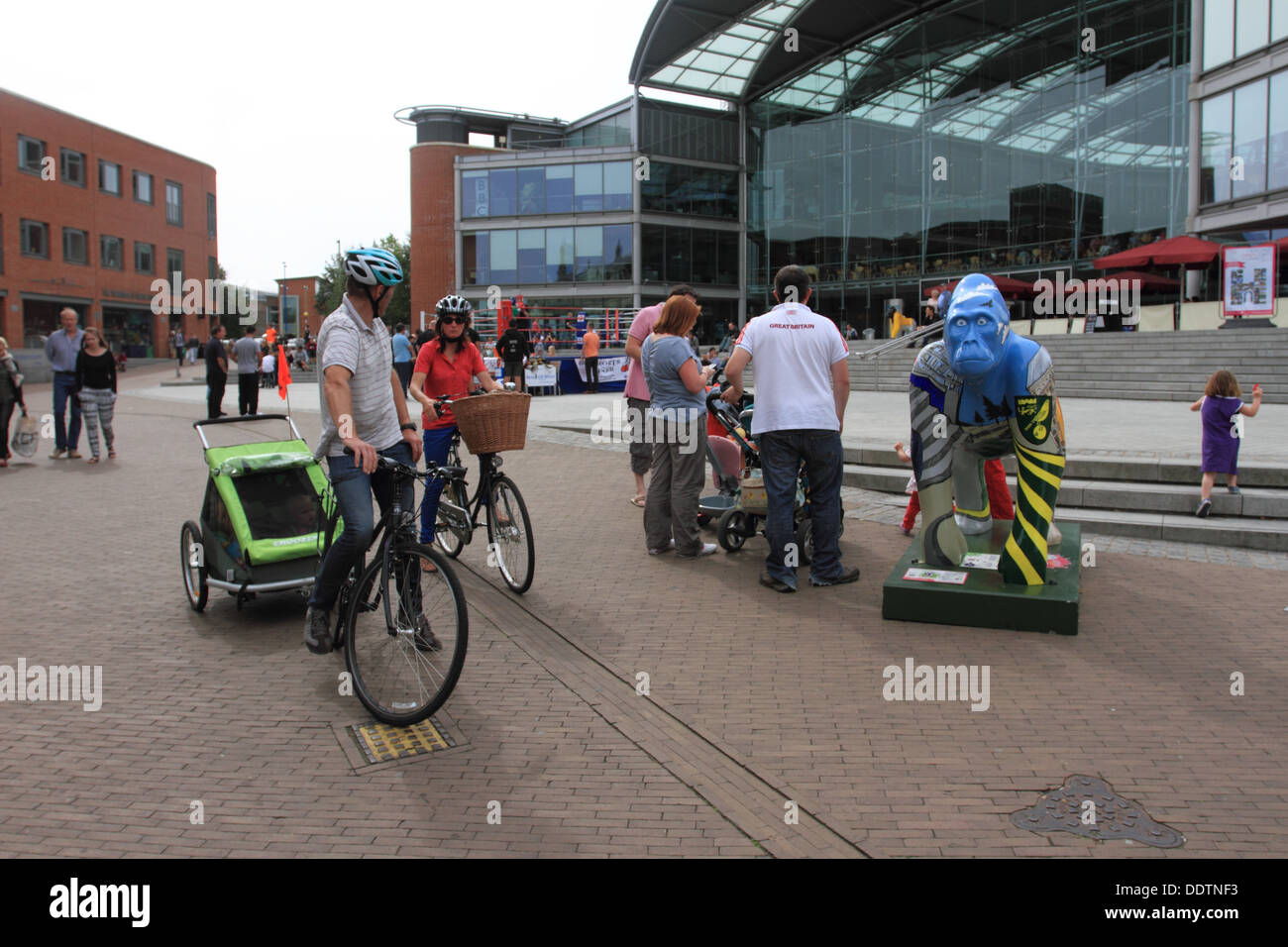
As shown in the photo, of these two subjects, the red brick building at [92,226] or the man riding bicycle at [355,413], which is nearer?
the man riding bicycle at [355,413]

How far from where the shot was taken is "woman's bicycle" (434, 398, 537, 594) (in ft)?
21.6

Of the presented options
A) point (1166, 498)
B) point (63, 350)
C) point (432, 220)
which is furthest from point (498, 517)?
point (432, 220)

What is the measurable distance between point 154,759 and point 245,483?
2337 mm

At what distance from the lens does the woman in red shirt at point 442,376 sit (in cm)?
714

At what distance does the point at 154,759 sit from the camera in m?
4.08

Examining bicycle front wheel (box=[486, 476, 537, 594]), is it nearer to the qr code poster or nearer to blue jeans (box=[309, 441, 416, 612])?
blue jeans (box=[309, 441, 416, 612])

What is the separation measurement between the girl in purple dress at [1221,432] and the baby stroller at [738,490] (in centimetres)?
358

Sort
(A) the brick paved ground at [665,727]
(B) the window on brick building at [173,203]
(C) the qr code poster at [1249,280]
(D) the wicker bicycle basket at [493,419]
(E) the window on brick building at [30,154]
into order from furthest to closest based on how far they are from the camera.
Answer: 1. (B) the window on brick building at [173,203]
2. (E) the window on brick building at [30,154]
3. (C) the qr code poster at [1249,280]
4. (D) the wicker bicycle basket at [493,419]
5. (A) the brick paved ground at [665,727]

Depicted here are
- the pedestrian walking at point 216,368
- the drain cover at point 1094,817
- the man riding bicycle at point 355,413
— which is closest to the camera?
the drain cover at point 1094,817

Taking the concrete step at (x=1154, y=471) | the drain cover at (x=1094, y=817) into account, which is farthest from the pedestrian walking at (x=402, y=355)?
the drain cover at (x=1094, y=817)

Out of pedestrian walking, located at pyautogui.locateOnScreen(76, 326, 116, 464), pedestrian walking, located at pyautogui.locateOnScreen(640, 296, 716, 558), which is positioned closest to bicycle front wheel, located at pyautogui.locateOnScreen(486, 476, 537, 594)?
pedestrian walking, located at pyautogui.locateOnScreen(640, 296, 716, 558)

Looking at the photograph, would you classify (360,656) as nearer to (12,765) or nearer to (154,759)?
(154,759)

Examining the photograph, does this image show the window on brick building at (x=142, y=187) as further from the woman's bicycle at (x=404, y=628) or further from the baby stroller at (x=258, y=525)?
the woman's bicycle at (x=404, y=628)
